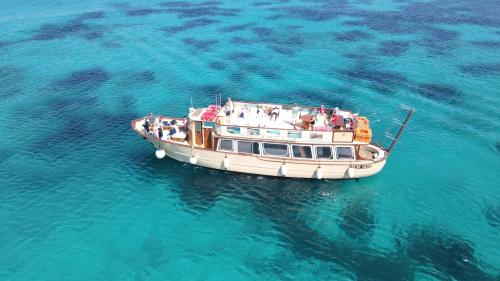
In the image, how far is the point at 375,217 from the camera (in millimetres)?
36000

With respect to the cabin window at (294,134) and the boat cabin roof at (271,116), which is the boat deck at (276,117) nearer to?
the boat cabin roof at (271,116)

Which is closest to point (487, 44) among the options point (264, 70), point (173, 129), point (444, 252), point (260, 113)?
point (264, 70)

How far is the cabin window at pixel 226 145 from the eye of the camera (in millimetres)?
39938

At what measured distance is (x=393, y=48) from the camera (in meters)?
80.6

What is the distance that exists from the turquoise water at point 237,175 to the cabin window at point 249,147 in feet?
11.6

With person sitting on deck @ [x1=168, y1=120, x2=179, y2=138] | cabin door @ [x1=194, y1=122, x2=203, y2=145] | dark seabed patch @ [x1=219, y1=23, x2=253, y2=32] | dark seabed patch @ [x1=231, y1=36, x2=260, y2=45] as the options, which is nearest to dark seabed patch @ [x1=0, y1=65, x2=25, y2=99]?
person sitting on deck @ [x1=168, y1=120, x2=179, y2=138]

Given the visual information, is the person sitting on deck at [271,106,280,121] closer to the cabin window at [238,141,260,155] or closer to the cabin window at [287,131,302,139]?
the cabin window at [287,131,302,139]

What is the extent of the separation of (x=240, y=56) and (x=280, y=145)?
140ft

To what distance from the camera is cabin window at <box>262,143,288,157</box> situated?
39.4 m

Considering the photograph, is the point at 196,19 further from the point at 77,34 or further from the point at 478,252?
the point at 478,252

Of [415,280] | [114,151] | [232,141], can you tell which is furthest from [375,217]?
[114,151]

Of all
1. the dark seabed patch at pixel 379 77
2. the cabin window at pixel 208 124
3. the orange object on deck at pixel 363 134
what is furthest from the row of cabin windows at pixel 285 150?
the dark seabed patch at pixel 379 77

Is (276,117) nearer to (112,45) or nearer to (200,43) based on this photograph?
(200,43)

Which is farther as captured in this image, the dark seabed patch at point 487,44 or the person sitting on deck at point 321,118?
the dark seabed patch at point 487,44
